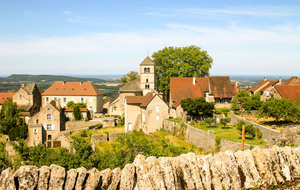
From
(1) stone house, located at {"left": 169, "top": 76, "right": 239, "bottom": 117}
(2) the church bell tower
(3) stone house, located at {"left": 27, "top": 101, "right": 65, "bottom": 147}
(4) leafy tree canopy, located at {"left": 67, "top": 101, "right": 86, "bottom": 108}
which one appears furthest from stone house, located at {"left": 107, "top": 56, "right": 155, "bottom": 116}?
(3) stone house, located at {"left": 27, "top": 101, "right": 65, "bottom": 147}

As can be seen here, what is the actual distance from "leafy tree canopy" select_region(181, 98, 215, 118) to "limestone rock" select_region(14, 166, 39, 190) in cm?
2893

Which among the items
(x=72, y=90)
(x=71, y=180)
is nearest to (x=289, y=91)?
(x=71, y=180)

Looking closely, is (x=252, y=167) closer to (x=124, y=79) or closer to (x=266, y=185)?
(x=266, y=185)

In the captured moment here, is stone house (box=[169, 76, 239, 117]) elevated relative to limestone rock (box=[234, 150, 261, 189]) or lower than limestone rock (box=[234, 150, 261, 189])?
elevated

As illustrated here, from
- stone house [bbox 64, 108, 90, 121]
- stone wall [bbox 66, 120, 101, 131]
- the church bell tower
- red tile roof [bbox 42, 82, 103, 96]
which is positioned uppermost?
the church bell tower

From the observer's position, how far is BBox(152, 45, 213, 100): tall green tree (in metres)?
54.5

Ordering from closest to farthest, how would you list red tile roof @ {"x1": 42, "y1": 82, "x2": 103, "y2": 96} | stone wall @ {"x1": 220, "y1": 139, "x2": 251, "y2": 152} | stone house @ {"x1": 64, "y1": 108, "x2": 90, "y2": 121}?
stone wall @ {"x1": 220, "y1": 139, "x2": 251, "y2": 152} → stone house @ {"x1": 64, "y1": 108, "x2": 90, "y2": 121} → red tile roof @ {"x1": 42, "y1": 82, "x2": 103, "y2": 96}

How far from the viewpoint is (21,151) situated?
84.9ft

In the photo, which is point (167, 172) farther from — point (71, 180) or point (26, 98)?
point (26, 98)

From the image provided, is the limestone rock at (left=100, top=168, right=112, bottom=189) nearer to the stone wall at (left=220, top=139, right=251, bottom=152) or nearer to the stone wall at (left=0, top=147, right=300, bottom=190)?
the stone wall at (left=0, top=147, right=300, bottom=190)

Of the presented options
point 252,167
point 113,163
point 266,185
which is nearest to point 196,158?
point 252,167

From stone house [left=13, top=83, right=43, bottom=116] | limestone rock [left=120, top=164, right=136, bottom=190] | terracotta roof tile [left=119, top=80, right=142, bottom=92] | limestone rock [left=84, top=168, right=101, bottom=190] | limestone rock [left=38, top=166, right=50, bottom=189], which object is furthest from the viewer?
stone house [left=13, top=83, right=43, bottom=116]

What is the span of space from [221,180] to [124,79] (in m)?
60.1

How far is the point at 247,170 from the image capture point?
8.49m
